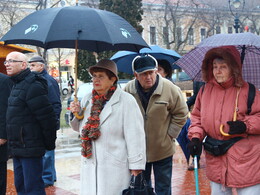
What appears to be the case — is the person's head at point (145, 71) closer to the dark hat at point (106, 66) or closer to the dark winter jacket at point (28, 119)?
the dark hat at point (106, 66)

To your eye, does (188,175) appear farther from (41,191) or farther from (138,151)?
(138,151)

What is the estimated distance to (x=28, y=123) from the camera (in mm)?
4766

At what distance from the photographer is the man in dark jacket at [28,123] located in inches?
187

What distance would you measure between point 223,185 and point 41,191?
2372 millimetres

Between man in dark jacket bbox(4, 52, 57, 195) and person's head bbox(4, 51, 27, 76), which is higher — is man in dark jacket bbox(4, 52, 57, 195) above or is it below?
below

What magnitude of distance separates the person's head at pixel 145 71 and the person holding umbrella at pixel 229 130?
754 millimetres

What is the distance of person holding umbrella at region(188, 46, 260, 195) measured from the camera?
353cm

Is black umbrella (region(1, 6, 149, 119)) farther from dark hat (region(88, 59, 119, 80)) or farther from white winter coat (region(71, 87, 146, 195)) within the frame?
white winter coat (region(71, 87, 146, 195))

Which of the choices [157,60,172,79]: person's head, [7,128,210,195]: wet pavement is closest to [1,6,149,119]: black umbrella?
[157,60,172,79]: person's head

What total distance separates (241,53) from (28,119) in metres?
2.47

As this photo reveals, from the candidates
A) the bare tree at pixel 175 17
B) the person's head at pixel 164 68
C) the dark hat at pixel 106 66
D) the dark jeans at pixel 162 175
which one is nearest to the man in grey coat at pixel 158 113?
the dark jeans at pixel 162 175

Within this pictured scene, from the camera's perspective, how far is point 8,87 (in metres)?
5.43

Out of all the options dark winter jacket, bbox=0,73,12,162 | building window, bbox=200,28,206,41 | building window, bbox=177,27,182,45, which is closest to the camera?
dark winter jacket, bbox=0,73,12,162

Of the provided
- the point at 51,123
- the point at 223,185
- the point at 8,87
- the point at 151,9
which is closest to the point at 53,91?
the point at 8,87
